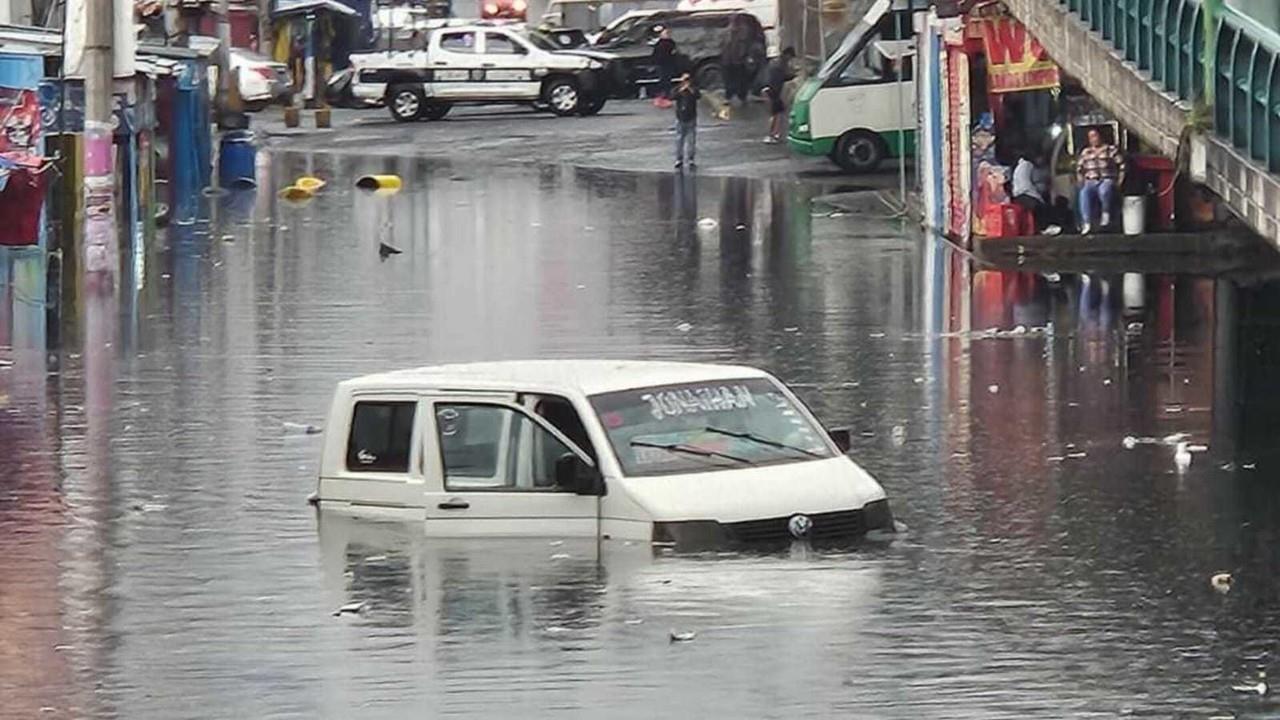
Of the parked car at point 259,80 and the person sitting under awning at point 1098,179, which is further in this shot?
the parked car at point 259,80

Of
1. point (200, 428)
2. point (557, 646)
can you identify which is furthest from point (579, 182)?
point (557, 646)

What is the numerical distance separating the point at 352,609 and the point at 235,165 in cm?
3349

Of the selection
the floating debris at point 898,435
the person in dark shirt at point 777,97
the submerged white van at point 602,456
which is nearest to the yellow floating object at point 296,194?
the person in dark shirt at point 777,97

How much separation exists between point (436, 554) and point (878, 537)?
238cm

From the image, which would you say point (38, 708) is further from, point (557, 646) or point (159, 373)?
point (159, 373)

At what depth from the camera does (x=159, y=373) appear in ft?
81.8

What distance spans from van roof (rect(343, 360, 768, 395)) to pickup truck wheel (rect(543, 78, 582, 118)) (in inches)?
1672

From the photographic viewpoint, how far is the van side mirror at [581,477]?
15.6 metres

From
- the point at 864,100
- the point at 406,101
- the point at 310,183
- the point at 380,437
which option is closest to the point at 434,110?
the point at 406,101

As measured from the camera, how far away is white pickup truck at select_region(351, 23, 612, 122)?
191 ft

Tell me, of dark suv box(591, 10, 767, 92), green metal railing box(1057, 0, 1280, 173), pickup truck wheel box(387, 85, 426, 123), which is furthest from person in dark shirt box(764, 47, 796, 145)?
green metal railing box(1057, 0, 1280, 173)

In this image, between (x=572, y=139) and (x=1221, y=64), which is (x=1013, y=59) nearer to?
(x=1221, y=64)

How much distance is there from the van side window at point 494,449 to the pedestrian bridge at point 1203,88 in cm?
Answer: 550

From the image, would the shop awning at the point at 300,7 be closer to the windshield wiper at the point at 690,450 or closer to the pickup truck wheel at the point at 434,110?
the pickup truck wheel at the point at 434,110
